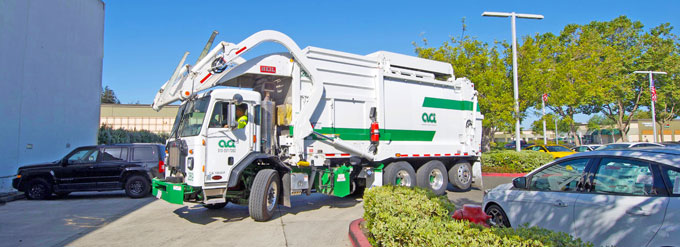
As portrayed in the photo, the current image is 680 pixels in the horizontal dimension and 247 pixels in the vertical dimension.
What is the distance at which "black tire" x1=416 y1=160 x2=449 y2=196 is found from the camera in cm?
1073

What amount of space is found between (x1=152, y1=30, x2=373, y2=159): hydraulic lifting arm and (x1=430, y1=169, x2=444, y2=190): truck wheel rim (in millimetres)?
4060

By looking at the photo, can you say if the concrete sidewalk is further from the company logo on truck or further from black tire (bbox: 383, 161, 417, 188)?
the company logo on truck

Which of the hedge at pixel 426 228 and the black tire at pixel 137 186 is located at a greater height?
the hedge at pixel 426 228

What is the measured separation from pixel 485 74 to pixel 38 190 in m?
15.6

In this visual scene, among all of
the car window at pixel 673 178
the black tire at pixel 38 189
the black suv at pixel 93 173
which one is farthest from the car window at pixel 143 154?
the car window at pixel 673 178

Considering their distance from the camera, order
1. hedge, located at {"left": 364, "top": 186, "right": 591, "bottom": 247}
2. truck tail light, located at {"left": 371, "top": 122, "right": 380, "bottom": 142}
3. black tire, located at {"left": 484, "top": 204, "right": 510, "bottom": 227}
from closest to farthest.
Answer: hedge, located at {"left": 364, "top": 186, "right": 591, "bottom": 247} < black tire, located at {"left": 484, "top": 204, "right": 510, "bottom": 227} < truck tail light, located at {"left": 371, "top": 122, "right": 380, "bottom": 142}

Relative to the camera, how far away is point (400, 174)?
10.4m

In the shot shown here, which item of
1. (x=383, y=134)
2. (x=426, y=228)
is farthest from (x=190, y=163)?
(x=426, y=228)

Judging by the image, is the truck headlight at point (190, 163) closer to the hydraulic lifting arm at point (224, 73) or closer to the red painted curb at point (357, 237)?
the hydraulic lifting arm at point (224, 73)

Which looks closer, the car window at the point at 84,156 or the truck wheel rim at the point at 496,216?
the truck wheel rim at the point at 496,216

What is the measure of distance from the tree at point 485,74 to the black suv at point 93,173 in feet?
38.6

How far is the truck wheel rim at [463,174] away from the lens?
11701 millimetres

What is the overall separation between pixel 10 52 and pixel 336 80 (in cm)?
1126

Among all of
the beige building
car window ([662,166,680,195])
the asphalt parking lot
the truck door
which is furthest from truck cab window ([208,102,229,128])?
the beige building
